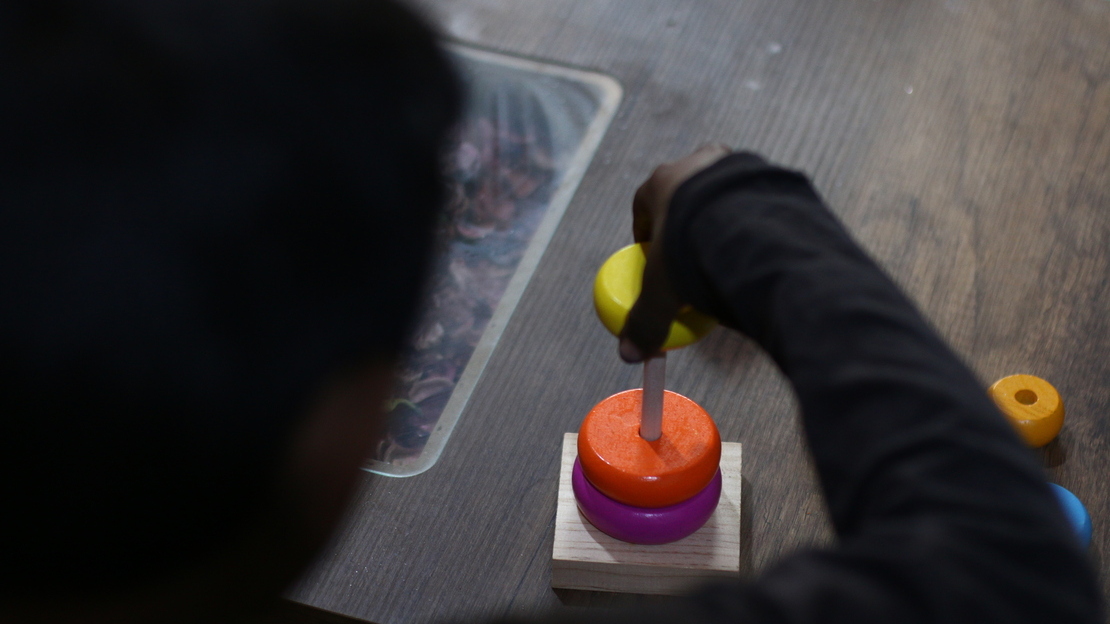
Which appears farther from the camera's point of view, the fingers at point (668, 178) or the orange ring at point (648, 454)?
the orange ring at point (648, 454)

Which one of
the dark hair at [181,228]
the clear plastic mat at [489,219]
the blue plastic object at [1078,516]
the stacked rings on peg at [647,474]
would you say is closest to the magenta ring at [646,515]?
the stacked rings on peg at [647,474]

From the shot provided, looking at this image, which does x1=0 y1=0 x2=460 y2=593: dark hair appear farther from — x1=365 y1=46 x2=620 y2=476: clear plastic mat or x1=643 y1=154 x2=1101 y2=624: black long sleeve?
x1=365 y1=46 x2=620 y2=476: clear plastic mat

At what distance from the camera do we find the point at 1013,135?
3.22ft

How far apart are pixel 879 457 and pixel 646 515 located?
14.4 inches

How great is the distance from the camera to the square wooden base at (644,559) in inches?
25.8

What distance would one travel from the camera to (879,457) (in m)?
0.29

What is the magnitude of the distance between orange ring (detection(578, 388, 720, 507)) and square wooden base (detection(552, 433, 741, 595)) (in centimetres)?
4

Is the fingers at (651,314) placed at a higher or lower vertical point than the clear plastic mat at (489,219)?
higher

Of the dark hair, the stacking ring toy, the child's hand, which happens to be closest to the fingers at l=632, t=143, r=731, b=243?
the child's hand

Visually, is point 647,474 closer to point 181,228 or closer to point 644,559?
point 644,559

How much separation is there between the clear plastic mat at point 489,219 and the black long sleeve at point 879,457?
38 cm

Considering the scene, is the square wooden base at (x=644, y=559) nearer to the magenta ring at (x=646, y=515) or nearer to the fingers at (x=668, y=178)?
the magenta ring at (x=646, y=515)

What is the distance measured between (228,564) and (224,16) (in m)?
0.15

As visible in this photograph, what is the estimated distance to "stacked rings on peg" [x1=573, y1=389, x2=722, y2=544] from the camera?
0.63 meters
